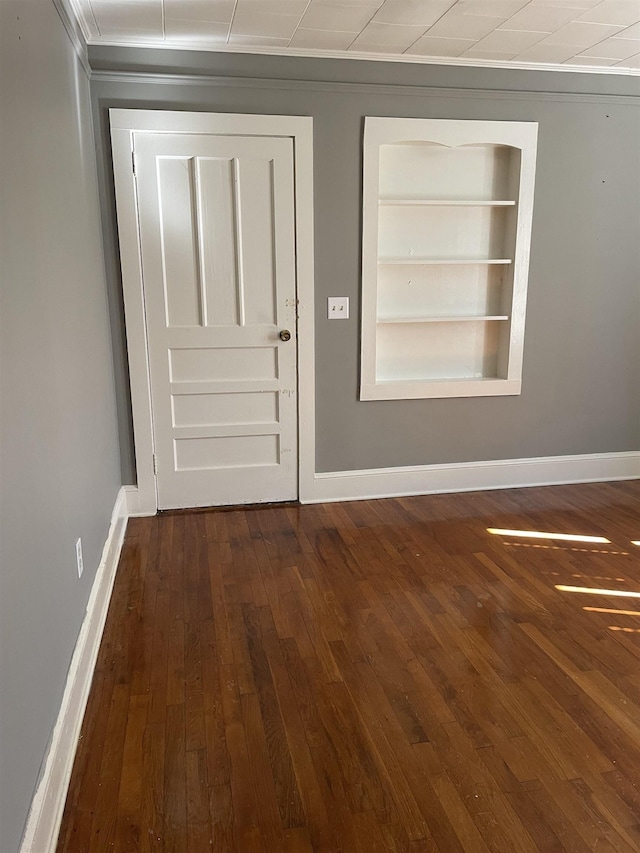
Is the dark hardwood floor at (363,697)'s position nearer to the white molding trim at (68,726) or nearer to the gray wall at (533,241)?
the white molding trim at (68,726)

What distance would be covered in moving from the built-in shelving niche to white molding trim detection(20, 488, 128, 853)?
1.97 metres

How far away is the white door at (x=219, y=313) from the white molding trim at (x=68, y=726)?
95cm

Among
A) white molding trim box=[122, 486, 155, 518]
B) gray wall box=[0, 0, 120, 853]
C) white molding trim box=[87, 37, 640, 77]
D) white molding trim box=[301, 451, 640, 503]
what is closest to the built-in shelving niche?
white molding trim box=[87, 37, 640, 77]

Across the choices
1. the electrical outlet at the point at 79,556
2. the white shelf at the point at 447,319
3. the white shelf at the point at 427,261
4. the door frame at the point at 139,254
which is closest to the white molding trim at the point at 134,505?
the door frame at the point at 139,254

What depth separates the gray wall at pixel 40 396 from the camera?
4.77 feet

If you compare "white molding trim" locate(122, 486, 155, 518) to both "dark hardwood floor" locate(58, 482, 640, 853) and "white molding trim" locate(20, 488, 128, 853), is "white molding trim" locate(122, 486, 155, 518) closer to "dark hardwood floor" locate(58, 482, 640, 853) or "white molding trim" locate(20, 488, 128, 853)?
"dark hardwood floor" locate(58, 482, 640, 853)

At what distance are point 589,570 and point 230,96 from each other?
305 cm

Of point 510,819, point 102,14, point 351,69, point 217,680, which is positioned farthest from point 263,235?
point 510,819

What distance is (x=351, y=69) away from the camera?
3.53 meters

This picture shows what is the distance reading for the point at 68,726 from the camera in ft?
6.23

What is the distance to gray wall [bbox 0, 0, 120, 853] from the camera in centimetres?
145

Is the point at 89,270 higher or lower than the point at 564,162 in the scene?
lower

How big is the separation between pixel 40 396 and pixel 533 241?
319cm

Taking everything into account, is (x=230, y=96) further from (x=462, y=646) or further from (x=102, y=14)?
(x=462, y=646)
